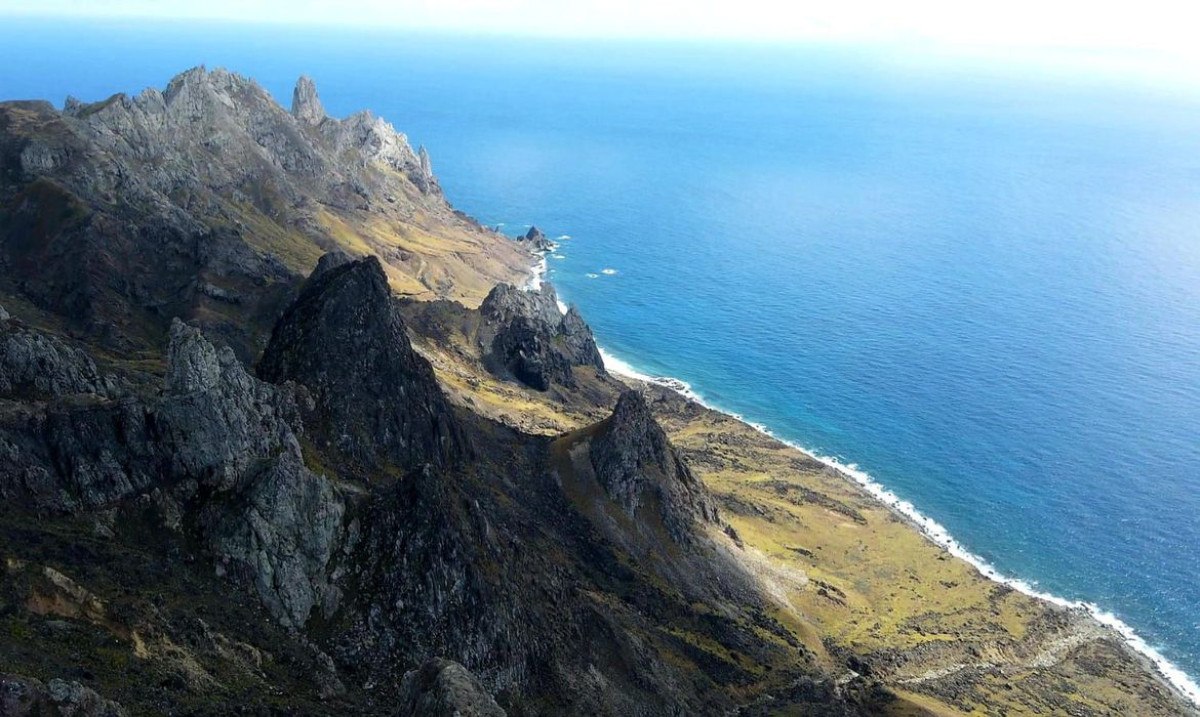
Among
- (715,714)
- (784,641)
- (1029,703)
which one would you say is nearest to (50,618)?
(715,714)

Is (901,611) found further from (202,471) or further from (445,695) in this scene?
(202,471)

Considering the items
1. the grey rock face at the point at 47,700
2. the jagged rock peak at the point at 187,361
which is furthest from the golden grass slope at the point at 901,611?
the grey rock face at the point at 47,700

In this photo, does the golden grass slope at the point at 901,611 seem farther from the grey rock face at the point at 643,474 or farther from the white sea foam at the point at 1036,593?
the grey rock face at the point at 643,474

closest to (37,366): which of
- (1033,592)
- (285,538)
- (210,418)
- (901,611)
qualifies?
(210,418)

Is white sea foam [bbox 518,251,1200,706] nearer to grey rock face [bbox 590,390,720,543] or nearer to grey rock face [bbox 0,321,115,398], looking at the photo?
grey rock face [bbox 590,390,720,543]

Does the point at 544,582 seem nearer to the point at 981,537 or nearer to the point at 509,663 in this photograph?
the point at 509,663
